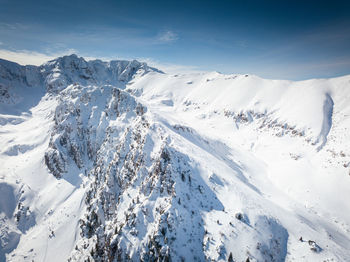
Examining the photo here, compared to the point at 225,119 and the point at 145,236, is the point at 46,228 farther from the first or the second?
the point at 225,119

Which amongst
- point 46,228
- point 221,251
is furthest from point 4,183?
point 221,251

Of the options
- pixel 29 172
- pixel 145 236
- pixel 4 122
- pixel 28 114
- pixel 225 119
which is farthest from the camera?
pixel 28 114

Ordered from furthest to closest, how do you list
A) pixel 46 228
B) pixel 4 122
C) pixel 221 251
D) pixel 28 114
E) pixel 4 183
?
pixel 28 114 → pixel 4 122 → pixel 4 183 → pixel 46 228 → pixel 221 251

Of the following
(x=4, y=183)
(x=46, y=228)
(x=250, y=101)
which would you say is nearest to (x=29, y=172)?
(x=4, y=183)

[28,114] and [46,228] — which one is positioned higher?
[28,114]

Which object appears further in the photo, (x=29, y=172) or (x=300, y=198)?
(x=29, y=172)

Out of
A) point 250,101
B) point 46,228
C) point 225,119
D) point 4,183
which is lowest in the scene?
point 46,228
